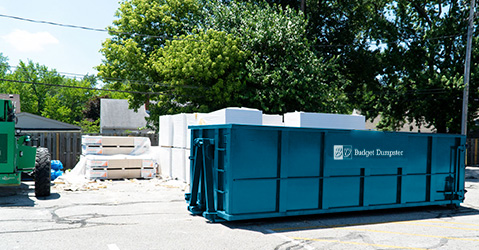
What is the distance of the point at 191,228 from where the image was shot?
7312 millimetres

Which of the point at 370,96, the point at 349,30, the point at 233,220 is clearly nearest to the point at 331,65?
the point at 370,96

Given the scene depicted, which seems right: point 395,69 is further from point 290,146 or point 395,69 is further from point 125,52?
point 290,146

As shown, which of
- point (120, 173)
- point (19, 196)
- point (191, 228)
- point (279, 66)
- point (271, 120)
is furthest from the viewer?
point (279, 66)

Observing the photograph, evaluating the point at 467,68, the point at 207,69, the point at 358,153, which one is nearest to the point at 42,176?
the point at 358,153

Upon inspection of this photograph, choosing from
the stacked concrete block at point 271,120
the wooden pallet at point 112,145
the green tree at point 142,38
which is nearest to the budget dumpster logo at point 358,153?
the stacked concrete block at point 271,120

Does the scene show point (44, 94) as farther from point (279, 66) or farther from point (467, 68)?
point (467, 68)

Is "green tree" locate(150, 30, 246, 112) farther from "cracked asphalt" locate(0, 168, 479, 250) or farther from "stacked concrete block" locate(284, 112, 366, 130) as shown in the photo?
"cracked asphalt" locate(0, 168, 479, 250)

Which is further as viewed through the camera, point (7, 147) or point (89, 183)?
point (89, 183)

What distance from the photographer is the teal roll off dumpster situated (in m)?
7.57

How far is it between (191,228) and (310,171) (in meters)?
2.82

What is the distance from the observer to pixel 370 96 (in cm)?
2606

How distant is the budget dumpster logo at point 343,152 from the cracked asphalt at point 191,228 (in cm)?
139

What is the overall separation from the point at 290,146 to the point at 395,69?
19.9 m

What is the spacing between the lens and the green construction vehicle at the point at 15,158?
9586 millimetres
